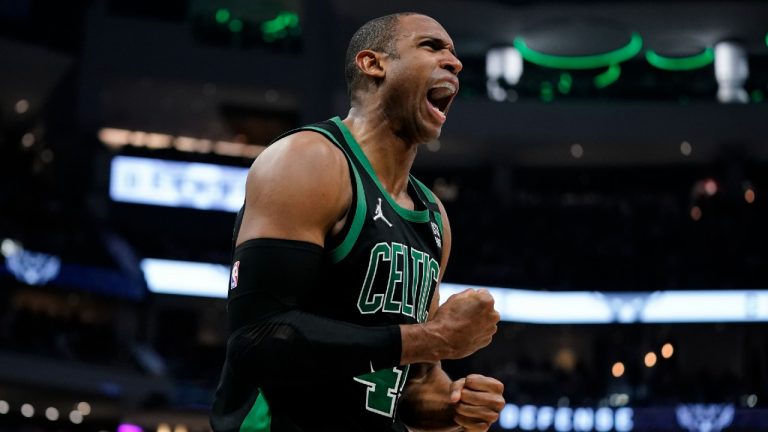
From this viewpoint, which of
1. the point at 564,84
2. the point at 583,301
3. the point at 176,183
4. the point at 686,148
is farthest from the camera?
the point at 686,148

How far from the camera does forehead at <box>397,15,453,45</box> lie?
8.15 feet

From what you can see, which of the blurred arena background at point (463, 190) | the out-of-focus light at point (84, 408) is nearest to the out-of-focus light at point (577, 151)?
the blurred arena background at point (463, 190)

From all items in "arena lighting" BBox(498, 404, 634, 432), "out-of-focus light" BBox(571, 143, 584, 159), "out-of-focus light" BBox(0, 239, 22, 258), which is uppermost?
"out-of-focus light" BBox(571, 143, 584, 159)

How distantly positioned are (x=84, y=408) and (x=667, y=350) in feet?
41.8

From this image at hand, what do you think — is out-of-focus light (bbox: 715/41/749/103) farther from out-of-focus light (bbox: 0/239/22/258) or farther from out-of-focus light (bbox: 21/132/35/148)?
out-of-focus light (bbox: 0/239/22/258)

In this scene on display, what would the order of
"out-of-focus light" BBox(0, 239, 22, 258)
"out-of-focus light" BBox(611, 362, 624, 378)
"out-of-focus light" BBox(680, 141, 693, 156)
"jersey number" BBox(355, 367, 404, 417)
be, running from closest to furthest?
"jersey number" BBox(355, 367, 404, 417) < "out-of-focus light" BBox(0, 239, 22, 258) < "out-of-focus light" BBox(611, 362, 624, 378) < "out-of-focus light" BBox(680, 141, 693, 156)

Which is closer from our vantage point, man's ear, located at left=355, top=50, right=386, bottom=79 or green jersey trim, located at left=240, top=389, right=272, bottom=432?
green jersey trim, located at left=240, top=389, right=272, bottom=432

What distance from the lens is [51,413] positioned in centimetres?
2278

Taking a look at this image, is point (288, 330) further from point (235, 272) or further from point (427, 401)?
point (427, 401)

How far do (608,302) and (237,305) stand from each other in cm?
1917

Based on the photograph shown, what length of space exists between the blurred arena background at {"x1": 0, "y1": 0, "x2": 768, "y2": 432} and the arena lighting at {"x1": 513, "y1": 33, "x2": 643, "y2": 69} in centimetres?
8

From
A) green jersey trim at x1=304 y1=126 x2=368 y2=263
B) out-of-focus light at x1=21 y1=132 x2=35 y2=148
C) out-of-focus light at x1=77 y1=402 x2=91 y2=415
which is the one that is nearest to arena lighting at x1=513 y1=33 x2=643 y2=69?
out-of-focus light at x1=21 y1=132 x2=35 y2=148

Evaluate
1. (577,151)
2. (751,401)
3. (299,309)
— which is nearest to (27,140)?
(577,151)

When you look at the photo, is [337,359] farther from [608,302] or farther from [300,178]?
[608,302]
